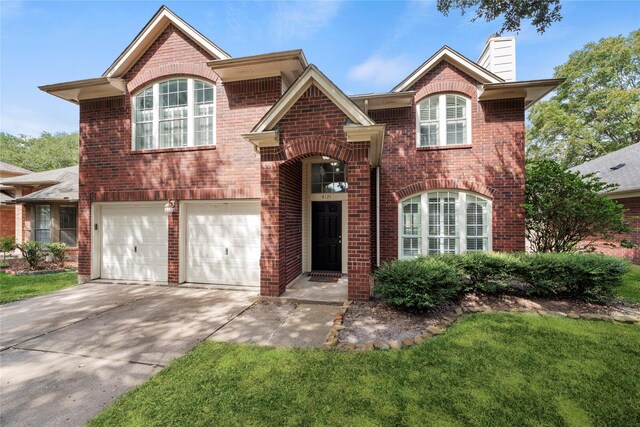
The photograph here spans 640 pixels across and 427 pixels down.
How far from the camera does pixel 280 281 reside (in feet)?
20.9

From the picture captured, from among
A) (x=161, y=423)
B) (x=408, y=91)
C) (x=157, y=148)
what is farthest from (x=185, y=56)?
(x=161, y=423)

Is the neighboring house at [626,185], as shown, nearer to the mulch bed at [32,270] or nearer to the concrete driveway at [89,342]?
the concrete driveway at [89,342]

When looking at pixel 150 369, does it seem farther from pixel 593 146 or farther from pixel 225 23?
pixel 593 146

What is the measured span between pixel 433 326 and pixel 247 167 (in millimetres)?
5852

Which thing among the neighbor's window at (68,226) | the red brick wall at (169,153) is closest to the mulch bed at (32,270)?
the neighbor's window at (68,226)

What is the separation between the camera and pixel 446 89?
8.25 meters

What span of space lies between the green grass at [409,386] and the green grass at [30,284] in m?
6.51

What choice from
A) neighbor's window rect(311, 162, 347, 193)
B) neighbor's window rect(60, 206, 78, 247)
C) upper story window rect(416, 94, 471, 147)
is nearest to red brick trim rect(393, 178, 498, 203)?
upper story window rect(416, 94, 471, 147)

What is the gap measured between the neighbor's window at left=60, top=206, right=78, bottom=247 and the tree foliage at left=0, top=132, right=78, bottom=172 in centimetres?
2929

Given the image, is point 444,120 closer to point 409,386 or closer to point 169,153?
point 409,386

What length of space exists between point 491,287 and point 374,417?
4602 millimetres

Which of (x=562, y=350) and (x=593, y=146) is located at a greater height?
(x=593, y=146)

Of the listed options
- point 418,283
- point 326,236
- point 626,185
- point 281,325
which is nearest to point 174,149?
point 326,236

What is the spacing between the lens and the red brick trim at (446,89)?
8.11 meters
